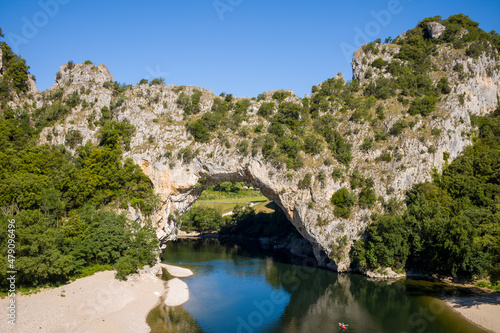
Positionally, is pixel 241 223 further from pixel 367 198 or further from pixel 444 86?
pixel 444 86

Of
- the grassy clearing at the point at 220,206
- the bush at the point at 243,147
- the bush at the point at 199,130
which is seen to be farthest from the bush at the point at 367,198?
the grassy clearing at the point at 220,206

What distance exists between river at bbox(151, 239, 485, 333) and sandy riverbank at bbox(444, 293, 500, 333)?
42.8 inches

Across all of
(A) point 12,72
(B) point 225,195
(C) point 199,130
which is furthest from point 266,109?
(B) point 225,195

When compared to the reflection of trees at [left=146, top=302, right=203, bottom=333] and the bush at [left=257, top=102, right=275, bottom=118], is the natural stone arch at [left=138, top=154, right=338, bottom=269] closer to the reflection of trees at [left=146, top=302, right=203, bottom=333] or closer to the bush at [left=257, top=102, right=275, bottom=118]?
the bush at [left=257, top=102, right=275, bottom=118]

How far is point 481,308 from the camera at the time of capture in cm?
3475

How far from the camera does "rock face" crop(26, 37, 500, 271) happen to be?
53469 millimetres

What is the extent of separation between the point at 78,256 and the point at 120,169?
56.1ft

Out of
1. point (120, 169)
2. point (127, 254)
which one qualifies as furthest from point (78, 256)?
point (120, 169)

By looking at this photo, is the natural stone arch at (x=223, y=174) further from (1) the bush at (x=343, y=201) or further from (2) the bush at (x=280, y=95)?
(2) the bush at (x=280, y=95)

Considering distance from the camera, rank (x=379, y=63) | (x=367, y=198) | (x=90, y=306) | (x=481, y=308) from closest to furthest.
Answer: (x=90, y=306)
(x=481, y=308)
(x=367, y=198)
(x=379, y=63)

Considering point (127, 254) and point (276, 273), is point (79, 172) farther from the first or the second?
point (276, 273)

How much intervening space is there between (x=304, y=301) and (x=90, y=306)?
947 inches

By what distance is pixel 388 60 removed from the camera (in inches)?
2781

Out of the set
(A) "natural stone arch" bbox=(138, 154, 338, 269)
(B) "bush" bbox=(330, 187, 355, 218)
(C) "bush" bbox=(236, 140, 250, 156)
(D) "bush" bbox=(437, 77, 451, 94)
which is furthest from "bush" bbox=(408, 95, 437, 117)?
(C) "bush" bbox=(236, 140, 250, 156)
